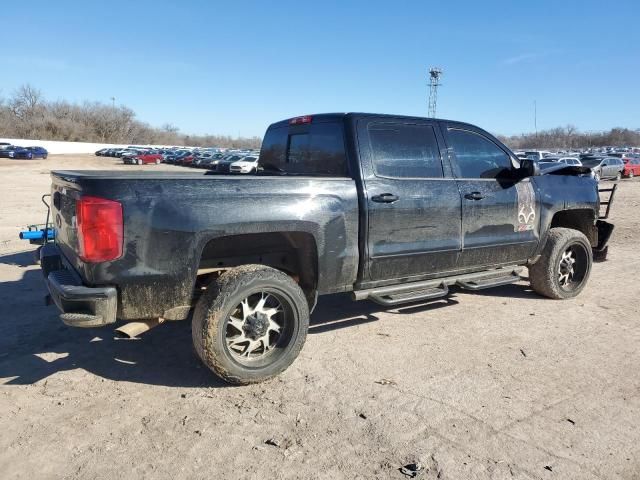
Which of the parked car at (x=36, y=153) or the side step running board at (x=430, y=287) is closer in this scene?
the side step running board at (x=430, y=287)

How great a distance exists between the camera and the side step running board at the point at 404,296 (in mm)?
4305

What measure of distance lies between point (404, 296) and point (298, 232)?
120 centimetres

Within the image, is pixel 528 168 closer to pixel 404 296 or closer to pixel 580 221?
pixel 580 221

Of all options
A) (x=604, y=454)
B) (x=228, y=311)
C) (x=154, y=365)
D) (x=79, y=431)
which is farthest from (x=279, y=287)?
(x=604, y=454)

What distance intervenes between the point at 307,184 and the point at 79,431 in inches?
86.0

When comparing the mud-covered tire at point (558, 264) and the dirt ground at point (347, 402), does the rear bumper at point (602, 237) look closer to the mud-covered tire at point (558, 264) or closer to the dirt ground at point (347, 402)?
the mud-covered tire at point (558, 264)

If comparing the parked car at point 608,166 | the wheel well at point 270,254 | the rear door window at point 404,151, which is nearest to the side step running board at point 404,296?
the wheel well at point 270,254

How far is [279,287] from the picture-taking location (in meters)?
3.64

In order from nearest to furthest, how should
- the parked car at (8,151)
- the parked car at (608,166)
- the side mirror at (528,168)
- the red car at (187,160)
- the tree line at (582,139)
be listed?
the side mirror at (528,168), the parked car at (608,166), the parked car at (8,151), the red car at (187,160), the tree line at (582,139)

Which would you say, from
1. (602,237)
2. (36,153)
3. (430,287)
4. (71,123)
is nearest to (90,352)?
(430,287)

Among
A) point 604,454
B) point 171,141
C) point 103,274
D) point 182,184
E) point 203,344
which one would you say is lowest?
point 604,454

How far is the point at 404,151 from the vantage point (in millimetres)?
4535

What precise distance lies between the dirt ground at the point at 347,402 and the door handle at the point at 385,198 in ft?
4.14

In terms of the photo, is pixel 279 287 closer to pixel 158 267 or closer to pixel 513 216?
pixel 158 267
